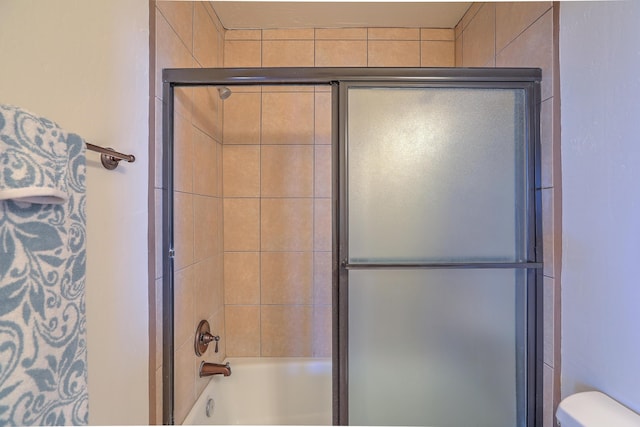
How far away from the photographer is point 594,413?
0.69 m

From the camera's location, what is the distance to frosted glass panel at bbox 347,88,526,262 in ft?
3.17

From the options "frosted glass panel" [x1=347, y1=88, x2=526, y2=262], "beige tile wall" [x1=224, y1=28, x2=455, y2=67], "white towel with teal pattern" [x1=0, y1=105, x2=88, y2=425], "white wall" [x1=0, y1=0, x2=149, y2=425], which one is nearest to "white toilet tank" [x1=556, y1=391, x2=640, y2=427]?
"frosted glass panel" [x1=347, y1=88, x2=526, y2=262]

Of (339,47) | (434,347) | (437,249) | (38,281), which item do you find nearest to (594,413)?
(434,347)

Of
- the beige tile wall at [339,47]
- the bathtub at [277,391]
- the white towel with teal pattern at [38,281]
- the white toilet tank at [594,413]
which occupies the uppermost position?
the beige tile wall at [339,47]

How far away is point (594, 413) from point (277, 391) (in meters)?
1.44

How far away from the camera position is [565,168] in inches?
35.0

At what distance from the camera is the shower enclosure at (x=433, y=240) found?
3.16 feet

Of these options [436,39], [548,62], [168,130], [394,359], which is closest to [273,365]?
[394,359]

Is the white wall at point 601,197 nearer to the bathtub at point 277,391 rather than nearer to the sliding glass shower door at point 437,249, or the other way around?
the sliding glass shower door at point 437,249

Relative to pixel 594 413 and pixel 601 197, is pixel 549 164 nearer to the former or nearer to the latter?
pixel 601 197

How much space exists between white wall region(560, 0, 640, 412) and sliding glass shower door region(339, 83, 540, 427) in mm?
112

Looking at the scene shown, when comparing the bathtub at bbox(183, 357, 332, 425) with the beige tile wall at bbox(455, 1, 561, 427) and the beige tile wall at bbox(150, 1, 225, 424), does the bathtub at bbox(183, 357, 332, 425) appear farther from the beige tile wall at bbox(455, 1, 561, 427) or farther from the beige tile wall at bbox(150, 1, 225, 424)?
the beige tile wall at bbox(455, 1, 561, 427)

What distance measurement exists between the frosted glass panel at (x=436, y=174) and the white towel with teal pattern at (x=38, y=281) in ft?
2.27

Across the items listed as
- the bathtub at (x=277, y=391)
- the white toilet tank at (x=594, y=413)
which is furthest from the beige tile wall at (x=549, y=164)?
the bathtub at (x=277, y=391)
